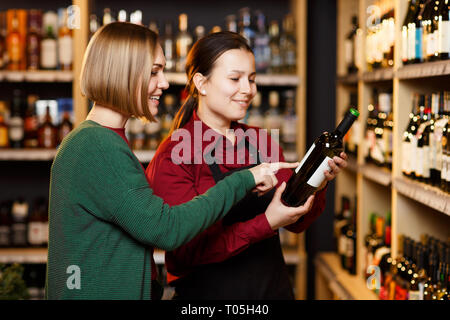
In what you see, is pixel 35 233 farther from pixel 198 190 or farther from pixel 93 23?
pixel 198 190

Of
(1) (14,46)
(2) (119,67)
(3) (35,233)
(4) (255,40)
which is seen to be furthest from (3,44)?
(2) (119,67)

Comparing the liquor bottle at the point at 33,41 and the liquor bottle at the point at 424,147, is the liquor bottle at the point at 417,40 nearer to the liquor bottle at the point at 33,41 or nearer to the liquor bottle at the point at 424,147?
the liquor bottle at the point at 424,147

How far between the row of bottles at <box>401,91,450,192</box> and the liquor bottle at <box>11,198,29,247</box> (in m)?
1.80

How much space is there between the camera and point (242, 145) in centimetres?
145

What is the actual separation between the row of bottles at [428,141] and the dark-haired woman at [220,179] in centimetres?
40

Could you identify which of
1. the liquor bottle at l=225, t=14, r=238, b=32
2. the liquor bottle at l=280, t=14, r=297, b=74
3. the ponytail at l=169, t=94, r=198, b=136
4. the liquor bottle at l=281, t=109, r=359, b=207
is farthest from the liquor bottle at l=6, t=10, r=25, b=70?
the liquor bottle at l=281, t=109, r=359, b=207

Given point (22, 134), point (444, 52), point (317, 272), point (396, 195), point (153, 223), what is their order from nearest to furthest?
1. point (153, 223)
2. point (444, 52)
3. point (396, 195)
4. point (22, 134)
5. point (317, 272)

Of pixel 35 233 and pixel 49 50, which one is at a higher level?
pixel 49 50

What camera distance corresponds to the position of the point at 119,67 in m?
1.07

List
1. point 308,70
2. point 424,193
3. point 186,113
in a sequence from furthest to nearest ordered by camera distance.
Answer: point 308,70 < point 424,193 < point 186,113

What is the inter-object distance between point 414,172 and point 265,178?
77cm

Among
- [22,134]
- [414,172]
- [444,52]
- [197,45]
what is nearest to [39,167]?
[22,134]

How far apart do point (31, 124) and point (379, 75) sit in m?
1.62
